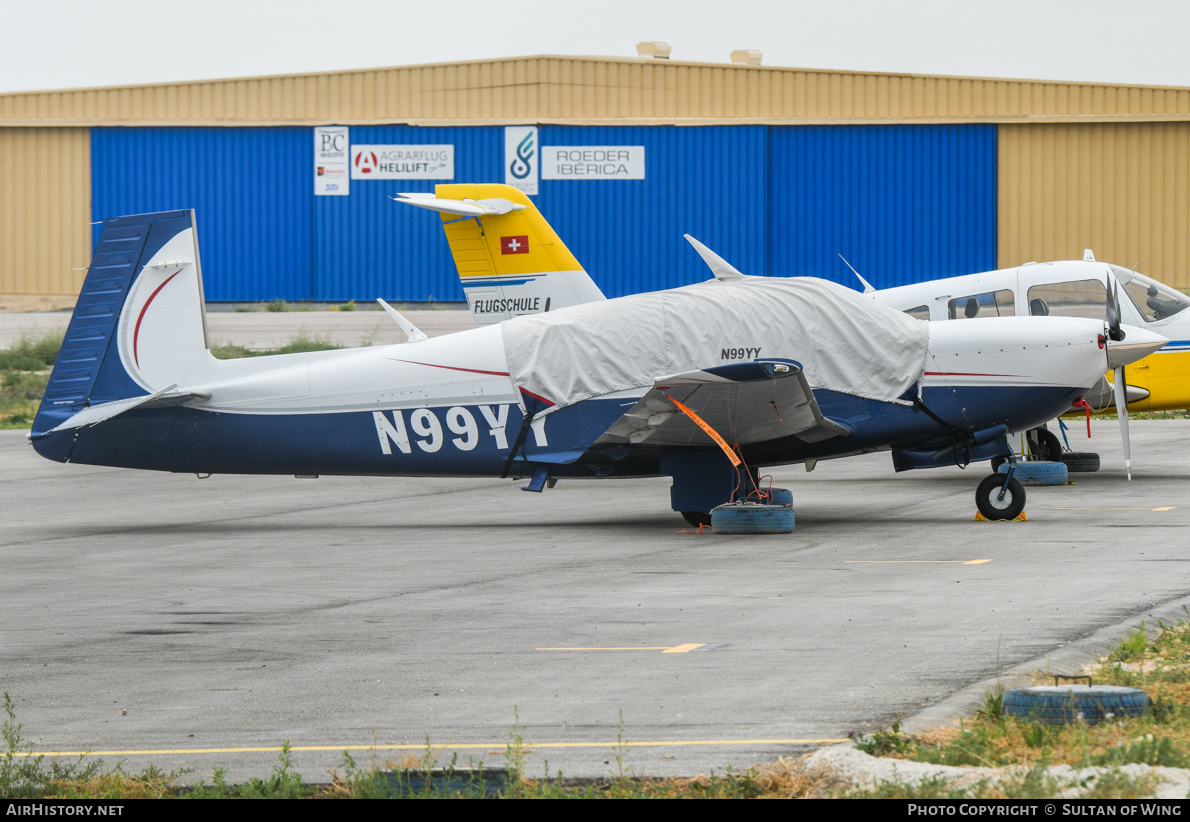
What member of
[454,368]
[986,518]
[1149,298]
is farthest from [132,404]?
[1149,298]

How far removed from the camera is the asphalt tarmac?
560 centimetres

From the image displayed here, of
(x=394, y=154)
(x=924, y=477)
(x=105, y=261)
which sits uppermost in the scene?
(x=394, y=154)

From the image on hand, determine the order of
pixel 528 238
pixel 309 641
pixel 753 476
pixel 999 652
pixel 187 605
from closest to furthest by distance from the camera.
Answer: pixel 999 652, pixel 309 641, pixel 187 605, pixel 753 476, pixel 528 238

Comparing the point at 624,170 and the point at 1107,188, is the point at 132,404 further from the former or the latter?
the point at 1107,188

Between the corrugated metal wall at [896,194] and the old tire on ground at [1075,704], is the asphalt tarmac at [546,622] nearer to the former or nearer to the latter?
the old tire on ground at [1075,704]

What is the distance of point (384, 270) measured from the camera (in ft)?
127

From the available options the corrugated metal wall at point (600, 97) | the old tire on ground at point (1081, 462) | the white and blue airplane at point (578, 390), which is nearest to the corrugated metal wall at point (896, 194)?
the corrugated metal wall at point (600, 97)

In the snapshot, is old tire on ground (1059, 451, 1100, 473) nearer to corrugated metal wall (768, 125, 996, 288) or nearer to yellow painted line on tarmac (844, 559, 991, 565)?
yellow painted line on tarmac (844, 559, 991, 565)

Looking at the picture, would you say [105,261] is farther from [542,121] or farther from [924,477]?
[542,121]

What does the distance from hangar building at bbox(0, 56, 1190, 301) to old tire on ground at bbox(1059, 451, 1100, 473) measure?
19.7m

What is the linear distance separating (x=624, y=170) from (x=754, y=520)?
2679cm

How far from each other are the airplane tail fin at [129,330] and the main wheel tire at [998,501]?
7.87 meters
